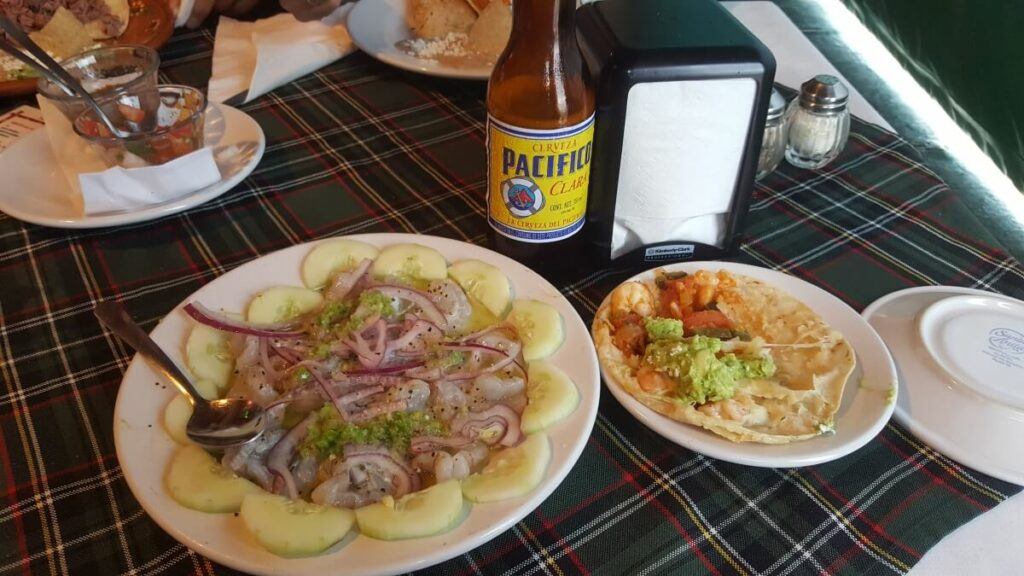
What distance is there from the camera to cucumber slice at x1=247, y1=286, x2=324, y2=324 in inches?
37.7

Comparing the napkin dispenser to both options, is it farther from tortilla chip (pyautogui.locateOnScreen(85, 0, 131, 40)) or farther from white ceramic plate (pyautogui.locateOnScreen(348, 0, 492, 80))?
tortilla chip (pyautogui.locateOnScreen(85, 0, 131, 40))

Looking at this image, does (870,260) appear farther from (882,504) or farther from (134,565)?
(134,565)

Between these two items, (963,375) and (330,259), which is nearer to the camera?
(963,375)

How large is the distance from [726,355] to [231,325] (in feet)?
2.14

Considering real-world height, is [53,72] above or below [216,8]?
above

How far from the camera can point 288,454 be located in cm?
80

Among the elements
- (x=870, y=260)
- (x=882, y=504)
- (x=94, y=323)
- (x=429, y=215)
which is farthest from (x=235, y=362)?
(x=870, y=260)

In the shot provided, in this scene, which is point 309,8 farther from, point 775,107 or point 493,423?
point 493,423

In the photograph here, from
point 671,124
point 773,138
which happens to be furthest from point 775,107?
point 671,124

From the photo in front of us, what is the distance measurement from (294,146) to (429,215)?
40 cm

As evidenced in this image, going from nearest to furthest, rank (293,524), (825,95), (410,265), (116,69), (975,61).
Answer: (293,524)
(410,265)
(825,95)
(116,69)
(975,61)

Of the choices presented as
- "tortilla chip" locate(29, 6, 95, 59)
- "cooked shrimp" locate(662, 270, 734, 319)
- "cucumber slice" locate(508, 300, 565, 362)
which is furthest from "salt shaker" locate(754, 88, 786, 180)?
"tortilla chip" locate(29, 6, 95, 59)

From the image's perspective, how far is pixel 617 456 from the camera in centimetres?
88

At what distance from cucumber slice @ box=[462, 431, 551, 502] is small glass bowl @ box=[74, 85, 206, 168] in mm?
940
